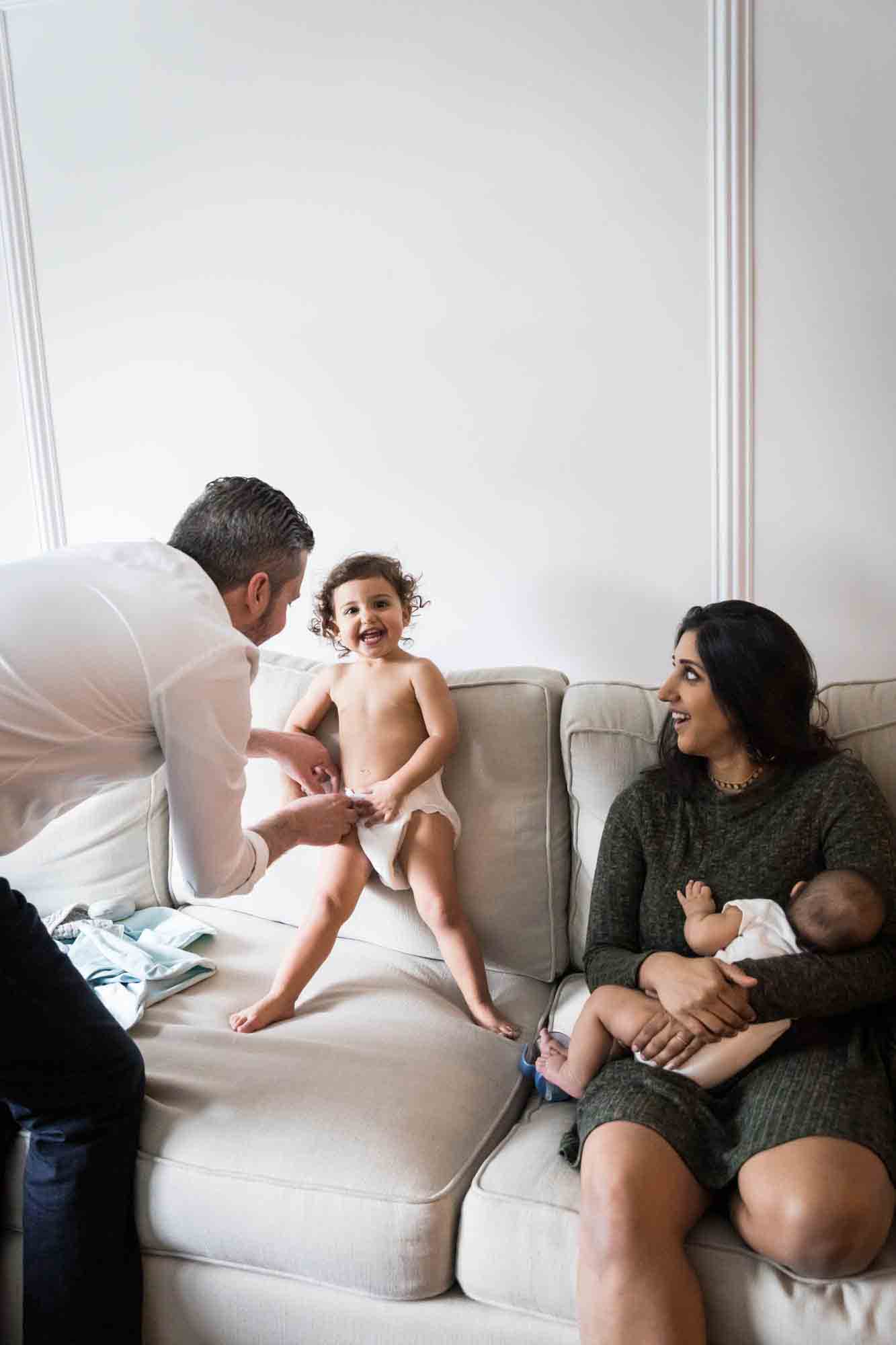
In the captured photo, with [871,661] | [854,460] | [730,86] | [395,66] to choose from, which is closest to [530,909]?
[871,661]

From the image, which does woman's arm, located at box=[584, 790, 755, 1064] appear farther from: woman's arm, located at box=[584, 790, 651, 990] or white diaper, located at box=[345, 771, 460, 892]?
white diaper, located at box=[345, 771, 460, 892]

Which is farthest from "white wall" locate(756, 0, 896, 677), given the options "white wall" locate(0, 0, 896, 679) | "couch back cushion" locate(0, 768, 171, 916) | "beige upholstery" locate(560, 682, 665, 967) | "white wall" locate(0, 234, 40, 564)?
"white wall" locate(0, 234, 40, 564)

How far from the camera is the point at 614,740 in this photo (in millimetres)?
2090

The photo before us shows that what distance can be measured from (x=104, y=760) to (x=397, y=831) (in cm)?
68

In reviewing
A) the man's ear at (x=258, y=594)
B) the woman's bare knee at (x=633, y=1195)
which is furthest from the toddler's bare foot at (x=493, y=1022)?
the man's ear at (x=258, y=594)

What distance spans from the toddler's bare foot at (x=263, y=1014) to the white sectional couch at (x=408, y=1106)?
28 millimetres

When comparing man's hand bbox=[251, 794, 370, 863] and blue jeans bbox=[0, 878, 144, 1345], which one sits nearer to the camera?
blue jeans bbox=[0, 878, 144, 1345]

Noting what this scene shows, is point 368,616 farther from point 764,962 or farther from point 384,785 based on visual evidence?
point 764,962

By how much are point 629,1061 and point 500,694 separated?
0.77m

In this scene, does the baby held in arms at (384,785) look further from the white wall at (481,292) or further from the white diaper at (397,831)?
the white wall at (481,292)

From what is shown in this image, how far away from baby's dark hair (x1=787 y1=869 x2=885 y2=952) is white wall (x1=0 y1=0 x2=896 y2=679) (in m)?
0.91

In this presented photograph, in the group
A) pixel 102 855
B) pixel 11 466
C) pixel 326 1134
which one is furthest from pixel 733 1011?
pixel 11 466

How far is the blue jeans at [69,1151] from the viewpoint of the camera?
1608 millimetres

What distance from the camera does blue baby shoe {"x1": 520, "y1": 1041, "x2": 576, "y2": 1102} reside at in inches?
71.2
